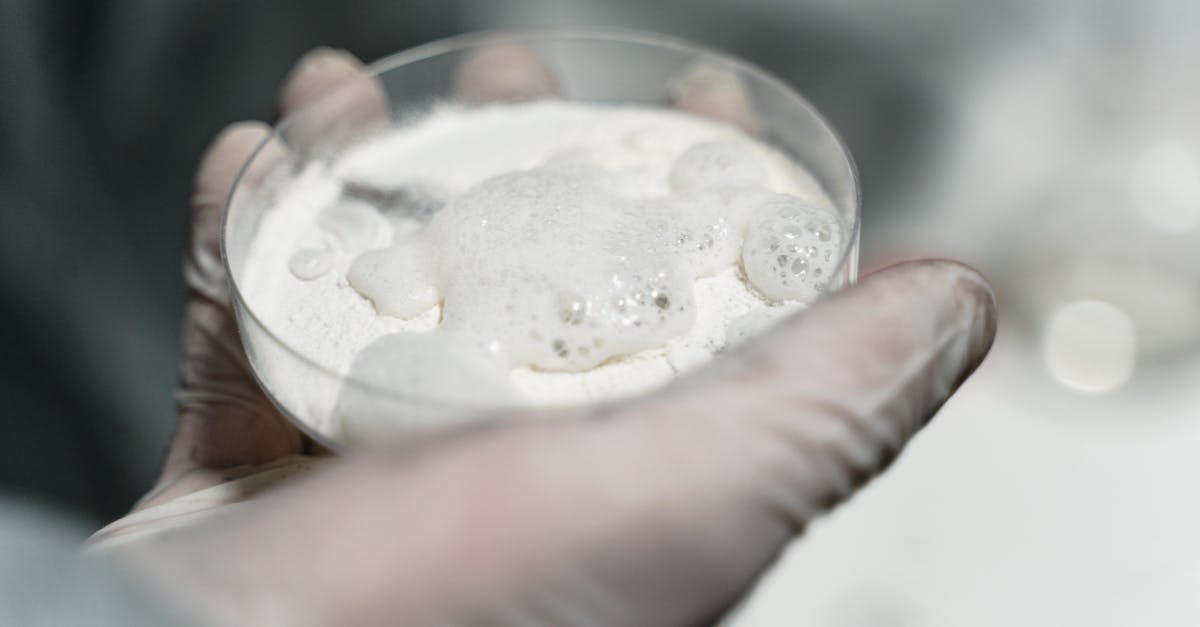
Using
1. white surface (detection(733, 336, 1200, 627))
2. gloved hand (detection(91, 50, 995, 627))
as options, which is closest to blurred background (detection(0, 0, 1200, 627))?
white surface (detection(733, 336, 1200, 627))

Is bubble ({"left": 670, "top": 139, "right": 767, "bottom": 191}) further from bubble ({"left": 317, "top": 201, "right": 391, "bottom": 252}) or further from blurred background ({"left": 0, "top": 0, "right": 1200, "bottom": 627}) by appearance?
blurred background ({"left": 0, "top": 0, "right": 1200, "bottom": 627})

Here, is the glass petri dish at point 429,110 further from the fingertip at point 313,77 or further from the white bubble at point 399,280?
the fingertip at point 313,77

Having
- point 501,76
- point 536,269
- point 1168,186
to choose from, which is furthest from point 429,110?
point 1168,186

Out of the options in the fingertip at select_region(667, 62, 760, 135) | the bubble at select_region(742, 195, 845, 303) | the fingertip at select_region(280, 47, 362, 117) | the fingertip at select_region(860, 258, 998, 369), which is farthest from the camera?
the fingertip at select_region(280, 47, 362, 117)

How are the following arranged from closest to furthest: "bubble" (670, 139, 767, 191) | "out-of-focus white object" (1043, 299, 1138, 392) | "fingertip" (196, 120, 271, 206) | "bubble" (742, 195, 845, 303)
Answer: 1. "bubble" (742, 195, 845, 303)
2. "bubble" (670, 139, 767, 191)
3. "fingertip" (196, 120, 271, 206)
4. "out-of-focus white object" (1043, 299, 1138, 392)

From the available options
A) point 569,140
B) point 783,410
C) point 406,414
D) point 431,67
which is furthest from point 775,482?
point 431,67

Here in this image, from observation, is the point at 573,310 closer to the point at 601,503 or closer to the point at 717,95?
the point at 601,503

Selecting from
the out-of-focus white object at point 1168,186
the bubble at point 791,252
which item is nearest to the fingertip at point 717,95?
the bubble at point 791,252
